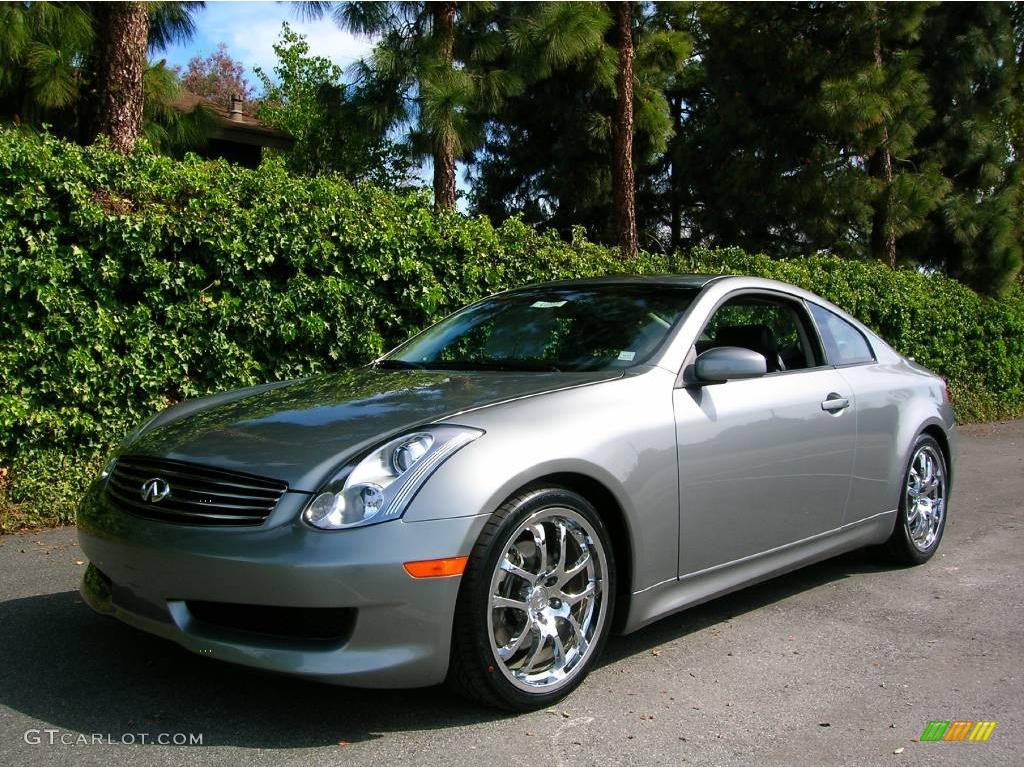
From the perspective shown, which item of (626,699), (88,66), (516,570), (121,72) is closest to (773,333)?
(626,699)

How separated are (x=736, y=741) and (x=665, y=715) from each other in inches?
11.2

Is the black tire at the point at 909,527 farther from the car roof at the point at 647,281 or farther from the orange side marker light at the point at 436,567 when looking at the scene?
the orange side marker light at the point at 436,567

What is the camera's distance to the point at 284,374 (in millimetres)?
7230

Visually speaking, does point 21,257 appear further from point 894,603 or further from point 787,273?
point 787,273

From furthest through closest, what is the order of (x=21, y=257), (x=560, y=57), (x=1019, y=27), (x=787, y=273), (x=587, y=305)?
(x=1019, y=27)
(x=560, y=57)
(x=787, y=273)
(x=21, y=257)
(x=587, y=305)

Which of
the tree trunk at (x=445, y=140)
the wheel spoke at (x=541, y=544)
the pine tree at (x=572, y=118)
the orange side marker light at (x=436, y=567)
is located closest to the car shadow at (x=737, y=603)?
the wheel spoke at (x=541, y=544)

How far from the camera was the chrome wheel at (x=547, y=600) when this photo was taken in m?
3.39

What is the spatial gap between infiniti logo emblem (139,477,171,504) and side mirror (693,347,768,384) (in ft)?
6.94

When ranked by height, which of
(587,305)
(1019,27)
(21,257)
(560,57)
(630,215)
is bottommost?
(587,305)

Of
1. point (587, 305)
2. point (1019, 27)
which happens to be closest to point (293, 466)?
point (587, 305)

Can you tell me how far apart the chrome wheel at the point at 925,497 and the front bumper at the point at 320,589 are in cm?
333

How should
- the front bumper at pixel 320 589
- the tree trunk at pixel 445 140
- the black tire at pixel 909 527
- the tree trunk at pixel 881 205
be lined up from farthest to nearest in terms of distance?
the tree trunk at pixel 881 205 < the tree trunk at pixel 445 140 < the black tire at pixel 909 527 < the front bumper at pixel 320 589

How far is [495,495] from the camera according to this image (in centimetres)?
329

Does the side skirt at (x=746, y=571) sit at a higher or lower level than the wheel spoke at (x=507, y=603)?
lower
